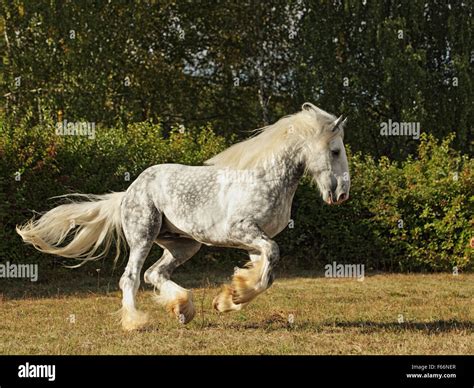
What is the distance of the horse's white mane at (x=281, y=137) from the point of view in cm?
663

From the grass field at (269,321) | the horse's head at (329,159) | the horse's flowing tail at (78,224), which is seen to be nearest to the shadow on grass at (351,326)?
the grass field at (269,321)

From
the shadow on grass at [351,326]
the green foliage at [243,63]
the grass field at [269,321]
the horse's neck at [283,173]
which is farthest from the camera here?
the green foliage at [243,63]

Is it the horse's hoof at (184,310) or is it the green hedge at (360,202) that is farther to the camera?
the green hedge at (360,202)

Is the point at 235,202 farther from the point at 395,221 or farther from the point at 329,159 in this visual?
A: the point at 395,221

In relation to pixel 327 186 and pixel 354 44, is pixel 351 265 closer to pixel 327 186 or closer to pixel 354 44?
pixel 327 186

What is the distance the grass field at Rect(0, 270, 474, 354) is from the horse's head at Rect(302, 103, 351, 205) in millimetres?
1362

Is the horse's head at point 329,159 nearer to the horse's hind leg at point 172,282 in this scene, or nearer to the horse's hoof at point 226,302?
the horse's hoof at point 226,302

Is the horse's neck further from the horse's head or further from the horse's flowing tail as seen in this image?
the horse's flowing tail

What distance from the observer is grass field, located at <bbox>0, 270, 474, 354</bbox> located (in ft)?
19.7

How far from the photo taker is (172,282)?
7.04 metres

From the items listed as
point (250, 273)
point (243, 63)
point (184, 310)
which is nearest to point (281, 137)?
point (250, 273)

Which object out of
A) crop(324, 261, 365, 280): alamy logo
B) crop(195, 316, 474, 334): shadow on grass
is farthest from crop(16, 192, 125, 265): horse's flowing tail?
crop(324, 261, 365, 280): alamy logo
